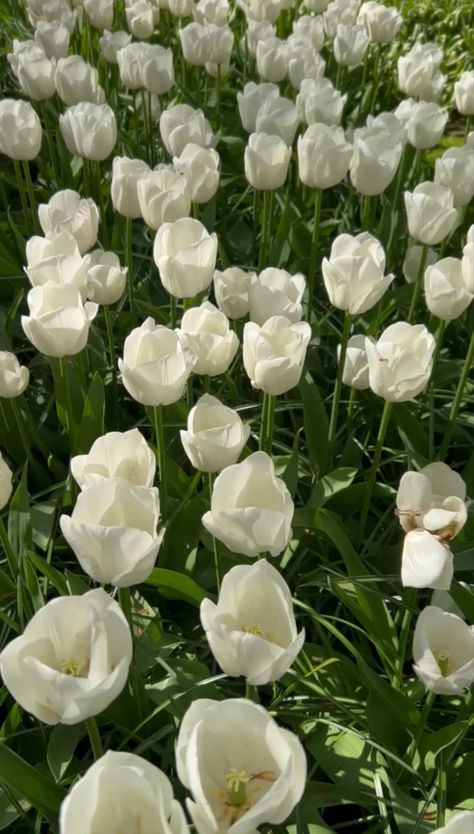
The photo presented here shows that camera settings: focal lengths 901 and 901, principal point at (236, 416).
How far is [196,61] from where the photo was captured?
3.19 metres

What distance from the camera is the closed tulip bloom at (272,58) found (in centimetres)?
312

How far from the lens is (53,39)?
10.2ft

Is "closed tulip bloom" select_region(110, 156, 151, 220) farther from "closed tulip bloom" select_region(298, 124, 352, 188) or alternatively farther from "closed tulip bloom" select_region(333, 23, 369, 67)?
"closed tulip bloom" select_region(333, 23, 369, 67)

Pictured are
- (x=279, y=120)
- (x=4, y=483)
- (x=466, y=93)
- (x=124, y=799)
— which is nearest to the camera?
(x=124, y=799)

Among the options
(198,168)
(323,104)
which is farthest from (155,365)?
(323,104)

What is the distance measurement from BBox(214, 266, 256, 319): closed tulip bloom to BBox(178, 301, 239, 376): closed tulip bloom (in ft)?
0.85

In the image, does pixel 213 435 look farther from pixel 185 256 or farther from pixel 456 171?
pixel 456 171

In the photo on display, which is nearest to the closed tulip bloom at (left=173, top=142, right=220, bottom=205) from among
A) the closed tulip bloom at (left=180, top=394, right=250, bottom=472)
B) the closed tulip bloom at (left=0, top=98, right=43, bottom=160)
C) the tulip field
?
the tulip field

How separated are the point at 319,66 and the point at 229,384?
1356 millimetres

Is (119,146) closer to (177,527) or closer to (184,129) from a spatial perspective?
(184,129)

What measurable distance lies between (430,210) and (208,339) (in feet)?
2.65

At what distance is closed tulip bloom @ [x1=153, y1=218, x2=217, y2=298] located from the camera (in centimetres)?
190

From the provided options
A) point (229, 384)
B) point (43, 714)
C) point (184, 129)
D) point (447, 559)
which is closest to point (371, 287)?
point (229, 384)

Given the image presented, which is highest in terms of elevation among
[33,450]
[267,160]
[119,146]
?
[267,160]
